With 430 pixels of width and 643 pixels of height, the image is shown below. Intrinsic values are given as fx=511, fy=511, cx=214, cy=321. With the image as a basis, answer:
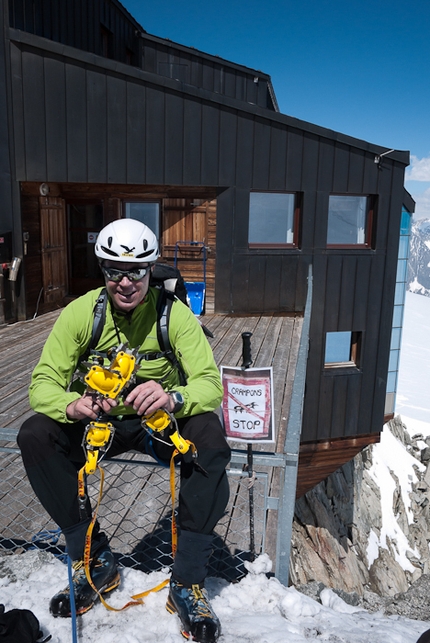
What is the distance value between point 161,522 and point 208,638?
1314 millimetres

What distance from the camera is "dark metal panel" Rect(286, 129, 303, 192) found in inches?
373

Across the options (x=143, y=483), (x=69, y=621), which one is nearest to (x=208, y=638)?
(x=69, y=621)

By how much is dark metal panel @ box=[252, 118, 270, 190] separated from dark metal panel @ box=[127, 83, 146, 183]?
2051mm

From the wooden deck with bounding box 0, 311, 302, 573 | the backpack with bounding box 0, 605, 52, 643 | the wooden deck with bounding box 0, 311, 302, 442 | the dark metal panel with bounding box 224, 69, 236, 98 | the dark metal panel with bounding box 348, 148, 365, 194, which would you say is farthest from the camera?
the dark metal panel with bounding box 224, 69, 236, 98

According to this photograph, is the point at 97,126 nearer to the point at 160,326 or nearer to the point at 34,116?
the point at 34,116

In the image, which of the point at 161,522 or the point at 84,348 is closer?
the point at 84,348

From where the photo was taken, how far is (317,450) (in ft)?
35.2

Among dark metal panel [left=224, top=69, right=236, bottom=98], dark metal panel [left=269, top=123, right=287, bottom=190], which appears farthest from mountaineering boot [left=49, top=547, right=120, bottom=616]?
dark metal panel [left=224, top=69, right=236, bottom=98]

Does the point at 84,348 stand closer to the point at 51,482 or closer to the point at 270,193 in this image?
the point at 51,482

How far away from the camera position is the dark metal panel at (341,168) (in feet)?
31.4

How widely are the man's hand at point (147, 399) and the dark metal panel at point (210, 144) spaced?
305 inches

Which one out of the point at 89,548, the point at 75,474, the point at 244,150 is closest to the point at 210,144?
the point at 244,150

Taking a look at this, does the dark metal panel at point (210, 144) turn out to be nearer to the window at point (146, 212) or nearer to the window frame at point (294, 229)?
the window frame at point (294, 229)

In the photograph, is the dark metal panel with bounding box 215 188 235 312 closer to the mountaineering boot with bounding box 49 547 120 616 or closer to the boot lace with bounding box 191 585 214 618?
the mountaineering boot with bounding box 49 547 120 616
